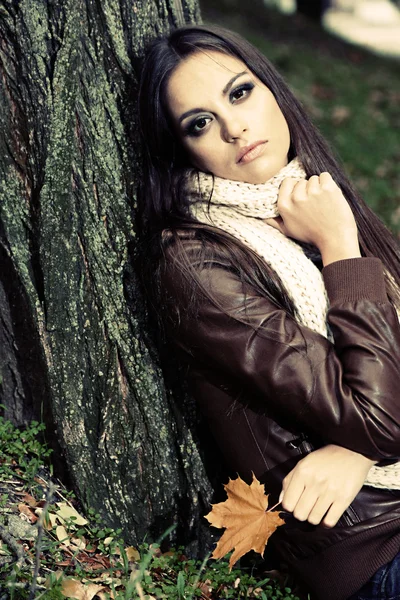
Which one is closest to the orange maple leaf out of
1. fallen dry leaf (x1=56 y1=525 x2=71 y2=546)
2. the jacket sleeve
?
the jacket sleeve

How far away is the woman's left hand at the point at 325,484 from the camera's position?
2.37 metres

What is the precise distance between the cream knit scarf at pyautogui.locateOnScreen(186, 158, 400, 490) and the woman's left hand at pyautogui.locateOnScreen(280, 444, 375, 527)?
15 cm

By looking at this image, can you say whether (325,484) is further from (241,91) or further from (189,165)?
(241,91)

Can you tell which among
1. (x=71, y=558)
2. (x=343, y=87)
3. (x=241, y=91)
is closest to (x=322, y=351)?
(x=241, y=91)

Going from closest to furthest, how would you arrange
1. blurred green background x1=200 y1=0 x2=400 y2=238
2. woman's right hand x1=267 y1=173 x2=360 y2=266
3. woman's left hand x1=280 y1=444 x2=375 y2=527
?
woman's left hand x1=280 y1=444 x2=375 y2=527 < woman's right hand x1=267 y1=173 x2=360 y2=266 < blurred green background x1=200 y1=0 x2=400 y2=238

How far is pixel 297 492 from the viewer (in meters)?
2.38

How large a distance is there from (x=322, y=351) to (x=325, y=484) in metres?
A: 0.44

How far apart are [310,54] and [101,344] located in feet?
29.2

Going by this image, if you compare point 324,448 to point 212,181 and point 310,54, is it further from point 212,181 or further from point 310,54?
point 310,54

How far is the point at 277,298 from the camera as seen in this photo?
249cm

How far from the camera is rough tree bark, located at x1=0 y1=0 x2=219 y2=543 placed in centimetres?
251

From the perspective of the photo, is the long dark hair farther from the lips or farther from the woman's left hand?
the woman's left hand

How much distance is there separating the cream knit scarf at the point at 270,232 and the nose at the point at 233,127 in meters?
0.17

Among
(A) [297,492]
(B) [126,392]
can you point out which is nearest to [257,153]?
(B) [126,392]
